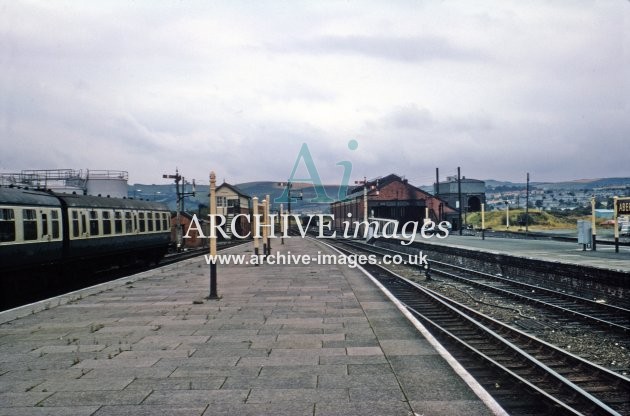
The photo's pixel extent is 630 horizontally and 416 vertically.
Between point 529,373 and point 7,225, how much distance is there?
1291 centimetres

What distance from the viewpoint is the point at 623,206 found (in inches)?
947

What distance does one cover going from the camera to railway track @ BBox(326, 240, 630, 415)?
604cm

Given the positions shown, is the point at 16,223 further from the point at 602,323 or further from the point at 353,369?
the point at 602,323

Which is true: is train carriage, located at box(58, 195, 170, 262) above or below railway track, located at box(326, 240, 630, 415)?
above

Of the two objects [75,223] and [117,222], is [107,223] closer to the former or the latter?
[117,222]

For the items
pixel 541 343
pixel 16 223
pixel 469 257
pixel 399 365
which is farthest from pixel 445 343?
pixel 469 257

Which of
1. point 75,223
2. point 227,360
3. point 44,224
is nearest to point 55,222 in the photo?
point 44,224

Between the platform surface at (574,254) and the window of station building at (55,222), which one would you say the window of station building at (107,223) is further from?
the platform surface at (574,254)

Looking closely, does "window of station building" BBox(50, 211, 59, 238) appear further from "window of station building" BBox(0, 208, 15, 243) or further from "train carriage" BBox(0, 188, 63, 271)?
"window of station building" BBox(0, 208, 15, 243)

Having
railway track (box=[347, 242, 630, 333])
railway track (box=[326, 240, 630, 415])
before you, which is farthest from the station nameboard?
railway track (box=[326, 240, 630, 415])

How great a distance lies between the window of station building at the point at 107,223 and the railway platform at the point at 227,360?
7.92 metres

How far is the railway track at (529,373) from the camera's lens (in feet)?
19.8

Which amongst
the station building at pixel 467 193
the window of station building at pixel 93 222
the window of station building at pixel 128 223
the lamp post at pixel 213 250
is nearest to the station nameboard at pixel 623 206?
the lamp post at pixel 213 250

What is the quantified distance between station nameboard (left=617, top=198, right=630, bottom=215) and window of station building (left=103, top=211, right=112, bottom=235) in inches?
859
